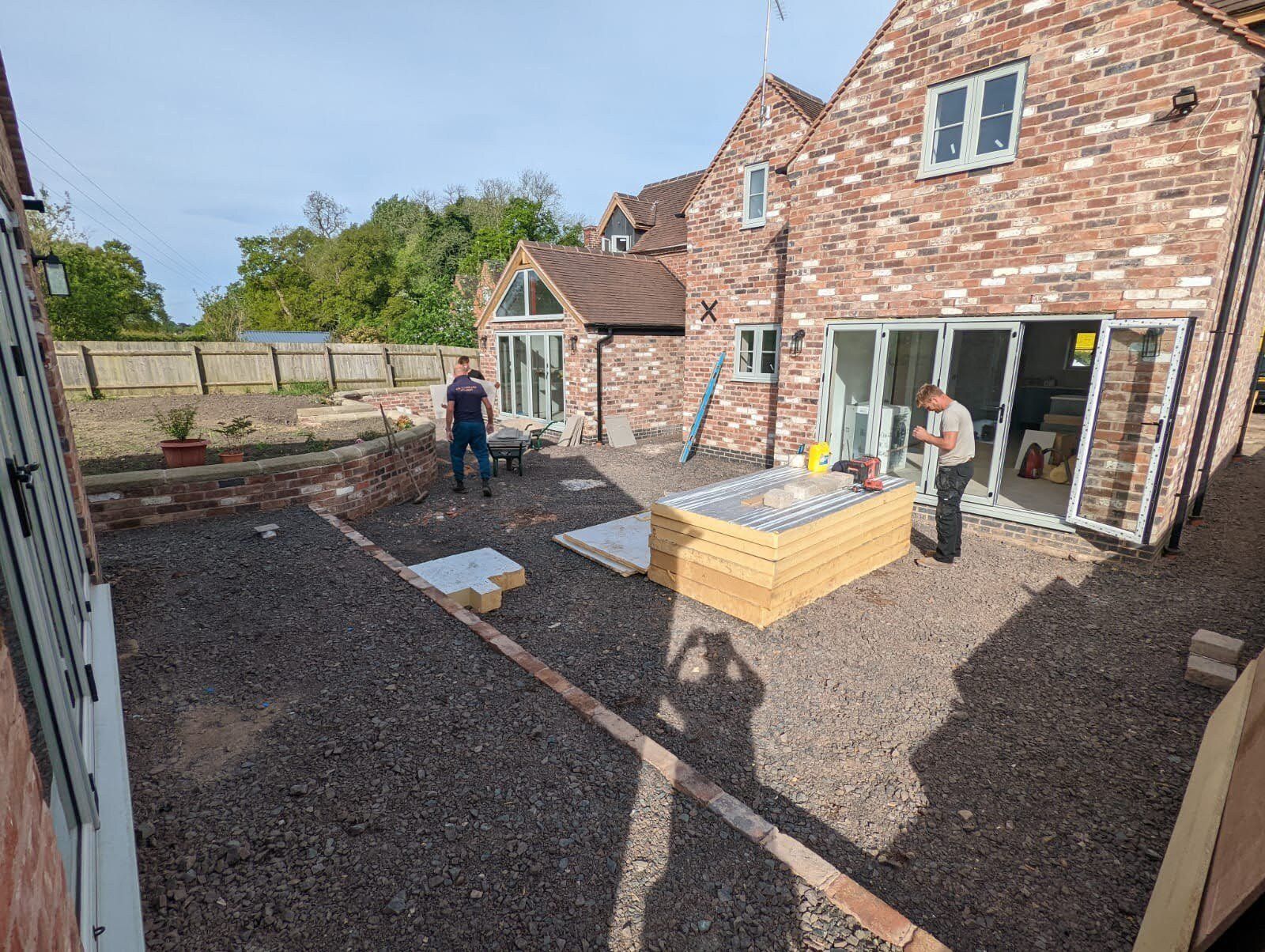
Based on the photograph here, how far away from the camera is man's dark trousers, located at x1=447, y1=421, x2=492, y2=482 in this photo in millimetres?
8555

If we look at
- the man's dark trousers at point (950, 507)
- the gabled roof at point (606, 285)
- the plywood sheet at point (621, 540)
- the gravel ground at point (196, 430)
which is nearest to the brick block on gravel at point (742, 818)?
the plywood sheet at point (621, 540)

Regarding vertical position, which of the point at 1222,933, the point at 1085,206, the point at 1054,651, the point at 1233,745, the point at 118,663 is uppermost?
the point at 1085,206

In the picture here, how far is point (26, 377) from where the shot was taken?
3473 mm

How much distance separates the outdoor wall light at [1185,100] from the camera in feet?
17.6

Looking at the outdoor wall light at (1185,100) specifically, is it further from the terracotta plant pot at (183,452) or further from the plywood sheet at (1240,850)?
the terracotta plant pot at (183,452)

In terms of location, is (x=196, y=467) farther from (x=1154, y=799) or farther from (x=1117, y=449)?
(x=1117, y=449)

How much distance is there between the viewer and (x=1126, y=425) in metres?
6.04

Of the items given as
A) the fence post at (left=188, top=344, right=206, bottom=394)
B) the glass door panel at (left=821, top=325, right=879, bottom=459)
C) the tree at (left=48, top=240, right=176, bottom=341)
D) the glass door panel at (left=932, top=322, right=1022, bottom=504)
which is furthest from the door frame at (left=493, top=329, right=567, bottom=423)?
the tree at (left=48, top=240, right=176, bottom=341)

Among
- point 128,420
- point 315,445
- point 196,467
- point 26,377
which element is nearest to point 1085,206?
point 26,377

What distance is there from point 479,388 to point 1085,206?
747cm

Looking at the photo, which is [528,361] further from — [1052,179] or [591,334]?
[1052,179]

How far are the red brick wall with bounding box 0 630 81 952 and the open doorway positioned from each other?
7.98 metres

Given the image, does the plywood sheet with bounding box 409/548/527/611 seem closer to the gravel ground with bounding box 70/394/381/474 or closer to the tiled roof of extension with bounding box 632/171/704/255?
the gravel ground with bounding box 70/394/381/474

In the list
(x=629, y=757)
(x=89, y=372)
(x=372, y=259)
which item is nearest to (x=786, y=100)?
(x=629, y=757)
